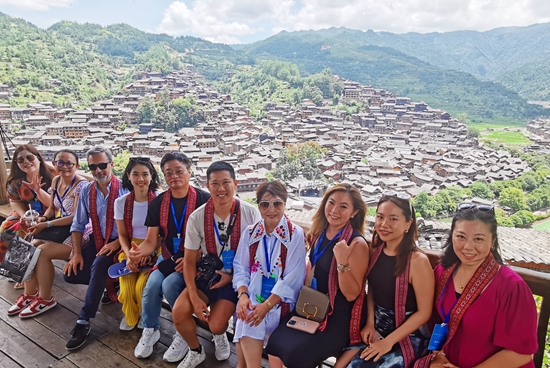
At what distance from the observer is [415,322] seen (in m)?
1.25

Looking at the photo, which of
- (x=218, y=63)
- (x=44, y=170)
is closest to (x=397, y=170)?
(x=44, y=170)

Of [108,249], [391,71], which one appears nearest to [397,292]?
[108,249]

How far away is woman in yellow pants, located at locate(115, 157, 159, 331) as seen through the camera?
73.7 inches

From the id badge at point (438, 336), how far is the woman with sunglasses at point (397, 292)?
5 centimetres

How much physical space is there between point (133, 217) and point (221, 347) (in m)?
0.86

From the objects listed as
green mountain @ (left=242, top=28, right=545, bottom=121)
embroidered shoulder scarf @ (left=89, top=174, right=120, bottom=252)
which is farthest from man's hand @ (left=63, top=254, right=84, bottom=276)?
green mountain @ (left=242, top=28, right=545, bottom=121)

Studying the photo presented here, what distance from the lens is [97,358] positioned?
5.62ft

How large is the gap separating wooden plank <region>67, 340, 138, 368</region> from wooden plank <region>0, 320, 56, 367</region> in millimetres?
126

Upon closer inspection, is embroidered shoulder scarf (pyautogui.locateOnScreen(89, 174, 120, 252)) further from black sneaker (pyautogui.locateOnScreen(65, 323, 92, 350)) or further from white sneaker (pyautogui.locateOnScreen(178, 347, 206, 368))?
white sneaker (pyautogui.locateOnScreen(178, 347, 206, 368))

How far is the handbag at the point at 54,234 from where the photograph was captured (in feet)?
7.19

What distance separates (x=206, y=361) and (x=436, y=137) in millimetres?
25706

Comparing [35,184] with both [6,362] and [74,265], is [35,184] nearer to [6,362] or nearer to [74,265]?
[74,265]

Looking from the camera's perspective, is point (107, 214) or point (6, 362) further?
point (107, 214)

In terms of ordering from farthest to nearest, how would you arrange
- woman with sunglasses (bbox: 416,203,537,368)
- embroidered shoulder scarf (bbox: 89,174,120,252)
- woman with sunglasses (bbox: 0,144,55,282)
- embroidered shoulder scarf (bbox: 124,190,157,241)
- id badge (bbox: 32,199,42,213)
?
id badge (bbox: 32,199,42,213), woman with sunglasses (bbox: 0,144,55,282), embroidered shoulder scarf (bbox: 89,174,120,252), embroidered shoulder scarf (bbox: 124,190,157,241), woman with sunglasses (bbox: 416,203,537,368)
